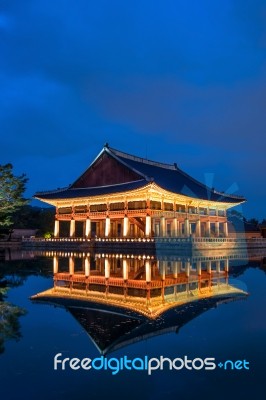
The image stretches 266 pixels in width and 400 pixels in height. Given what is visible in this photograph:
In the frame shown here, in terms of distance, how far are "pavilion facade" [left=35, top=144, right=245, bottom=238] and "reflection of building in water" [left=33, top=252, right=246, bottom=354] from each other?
74.6ft

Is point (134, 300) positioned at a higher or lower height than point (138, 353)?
higher

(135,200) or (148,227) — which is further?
(135,200)

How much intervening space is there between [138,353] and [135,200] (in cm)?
3760

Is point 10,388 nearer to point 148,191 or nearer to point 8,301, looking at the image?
point 8,301

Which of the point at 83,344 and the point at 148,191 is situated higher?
the point at 148,191

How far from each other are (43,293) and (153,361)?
850cm

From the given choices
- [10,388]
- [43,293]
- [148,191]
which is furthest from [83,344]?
[148,191]

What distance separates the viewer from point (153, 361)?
686cm

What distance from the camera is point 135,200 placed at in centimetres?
4478

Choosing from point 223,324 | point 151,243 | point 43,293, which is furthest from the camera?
→ point 151,243

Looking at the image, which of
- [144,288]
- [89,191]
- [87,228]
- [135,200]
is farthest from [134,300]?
[89,191]

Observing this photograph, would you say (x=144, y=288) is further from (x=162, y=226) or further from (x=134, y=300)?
(x=162, y=226)

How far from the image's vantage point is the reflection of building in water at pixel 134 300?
8.91 meters

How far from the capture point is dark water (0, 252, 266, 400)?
18.5 feet
